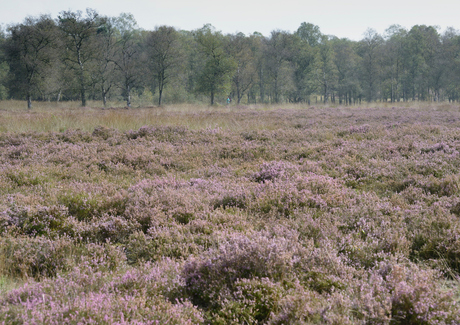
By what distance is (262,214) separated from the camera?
4586mm

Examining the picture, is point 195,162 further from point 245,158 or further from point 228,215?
point 228,215

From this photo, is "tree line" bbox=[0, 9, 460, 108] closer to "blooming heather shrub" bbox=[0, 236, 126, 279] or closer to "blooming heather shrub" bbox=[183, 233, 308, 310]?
"blooming heather shrub" bbox=[0, 236, 126, 279]

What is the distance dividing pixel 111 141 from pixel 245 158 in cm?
488

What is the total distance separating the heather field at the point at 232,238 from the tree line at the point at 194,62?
35147 millimetres

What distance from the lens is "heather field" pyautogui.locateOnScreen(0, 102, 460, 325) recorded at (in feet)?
7.45

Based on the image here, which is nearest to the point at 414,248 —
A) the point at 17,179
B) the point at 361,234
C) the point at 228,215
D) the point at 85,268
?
the point at 361,234

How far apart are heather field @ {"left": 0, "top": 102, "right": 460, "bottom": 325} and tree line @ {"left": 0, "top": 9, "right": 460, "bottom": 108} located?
1384 inches

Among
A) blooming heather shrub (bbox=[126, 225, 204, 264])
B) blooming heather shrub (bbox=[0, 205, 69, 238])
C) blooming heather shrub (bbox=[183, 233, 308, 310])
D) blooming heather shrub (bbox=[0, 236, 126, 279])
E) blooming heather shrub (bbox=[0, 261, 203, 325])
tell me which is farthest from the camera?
blooming heather shrub (bbox=[0, 205, 69, 238])

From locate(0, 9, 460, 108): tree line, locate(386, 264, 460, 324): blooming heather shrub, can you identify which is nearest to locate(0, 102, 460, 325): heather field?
locate(386, 264, 460, 324): blooming heather shrub

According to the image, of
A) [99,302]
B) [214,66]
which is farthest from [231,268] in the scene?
[214,66]

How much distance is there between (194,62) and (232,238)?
75541 millimetres

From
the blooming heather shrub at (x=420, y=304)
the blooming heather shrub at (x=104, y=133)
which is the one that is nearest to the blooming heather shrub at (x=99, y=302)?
the blooming heather shrub at (x=420, y=304)

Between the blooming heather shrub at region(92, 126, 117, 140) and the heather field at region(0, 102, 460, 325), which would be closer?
the heather field at region(0, 102, 460, 325)

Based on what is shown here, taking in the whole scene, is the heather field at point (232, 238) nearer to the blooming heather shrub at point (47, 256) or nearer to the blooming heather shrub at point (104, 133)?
the blooming heather shrub at point (47, 256)
